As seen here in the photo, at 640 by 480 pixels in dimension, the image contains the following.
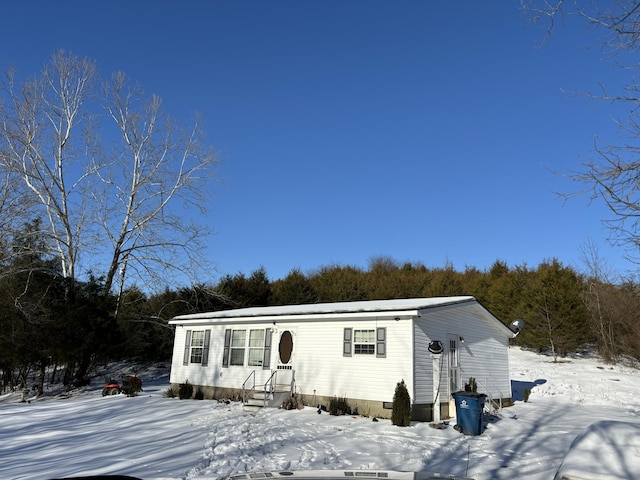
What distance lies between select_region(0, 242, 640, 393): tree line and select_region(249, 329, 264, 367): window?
24.5ft

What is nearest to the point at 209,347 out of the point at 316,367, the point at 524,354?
the point at 316,367

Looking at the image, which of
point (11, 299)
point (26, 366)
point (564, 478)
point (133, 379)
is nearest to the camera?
point (564, 478)

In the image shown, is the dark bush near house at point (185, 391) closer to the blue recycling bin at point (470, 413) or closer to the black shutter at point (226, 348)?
the black shutter at point (226, 348)

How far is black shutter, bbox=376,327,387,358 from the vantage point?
13258 millimetres

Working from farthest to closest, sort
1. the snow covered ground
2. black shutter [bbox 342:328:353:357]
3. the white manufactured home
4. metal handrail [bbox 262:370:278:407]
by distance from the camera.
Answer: metal handrail [bbox 262:370:278:407], black shutter [bbox 342:328:353:357], the white manufactured home, the snow covered ground

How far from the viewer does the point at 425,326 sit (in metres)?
13.4

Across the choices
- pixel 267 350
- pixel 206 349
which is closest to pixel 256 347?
pixel 267 350

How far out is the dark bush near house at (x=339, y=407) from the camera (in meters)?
13.2

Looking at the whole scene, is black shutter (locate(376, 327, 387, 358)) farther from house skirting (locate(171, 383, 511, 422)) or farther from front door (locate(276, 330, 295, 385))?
front door (locate(276, 330, 295, 385))

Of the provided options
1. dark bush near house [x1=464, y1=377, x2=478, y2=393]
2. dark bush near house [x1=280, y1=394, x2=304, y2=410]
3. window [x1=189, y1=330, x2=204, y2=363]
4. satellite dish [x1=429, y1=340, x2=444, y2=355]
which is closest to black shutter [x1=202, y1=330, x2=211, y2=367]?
window [x1=189, y1=330, x2=204, y2=363]

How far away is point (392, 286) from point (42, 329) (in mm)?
25802

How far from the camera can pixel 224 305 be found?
2927 cm

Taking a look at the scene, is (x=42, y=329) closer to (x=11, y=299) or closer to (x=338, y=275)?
(x=11, y=299)

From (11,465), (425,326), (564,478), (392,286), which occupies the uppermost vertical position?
(392,286)
